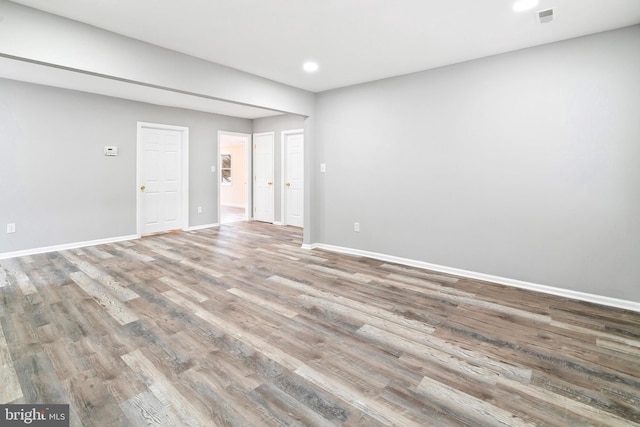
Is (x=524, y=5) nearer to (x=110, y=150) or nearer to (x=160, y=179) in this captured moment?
(x=110, y=150)

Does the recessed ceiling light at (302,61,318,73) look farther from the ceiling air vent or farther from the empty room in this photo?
the ceiling air vent

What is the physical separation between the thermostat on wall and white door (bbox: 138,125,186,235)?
1.33 feet

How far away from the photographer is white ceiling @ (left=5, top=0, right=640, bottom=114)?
2.49 metres

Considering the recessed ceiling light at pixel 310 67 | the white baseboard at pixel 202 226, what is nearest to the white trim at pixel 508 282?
the recessed ceiling light at pixel 310 67

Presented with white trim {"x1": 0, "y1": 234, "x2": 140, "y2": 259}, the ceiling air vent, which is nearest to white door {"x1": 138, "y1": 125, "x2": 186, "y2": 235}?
white trim {"x1": 0, "y1": 234, "x2": 140, "y2": 259}

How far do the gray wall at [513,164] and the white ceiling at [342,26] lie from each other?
0.33 meters

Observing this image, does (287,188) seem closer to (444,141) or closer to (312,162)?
(312,162)

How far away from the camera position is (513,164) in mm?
3471

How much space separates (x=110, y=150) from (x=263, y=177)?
328 cm

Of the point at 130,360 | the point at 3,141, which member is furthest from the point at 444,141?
the point at 3,141

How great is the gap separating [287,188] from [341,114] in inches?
114

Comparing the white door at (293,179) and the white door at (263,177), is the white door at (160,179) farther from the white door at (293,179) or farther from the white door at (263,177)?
the white door at (293,179)

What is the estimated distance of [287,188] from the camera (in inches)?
292

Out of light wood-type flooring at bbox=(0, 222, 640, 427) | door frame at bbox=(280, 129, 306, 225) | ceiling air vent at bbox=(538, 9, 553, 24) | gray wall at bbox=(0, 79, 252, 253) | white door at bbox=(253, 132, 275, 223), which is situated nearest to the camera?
light wood-type flooring at bbox=(0, 222, 640, 427)
